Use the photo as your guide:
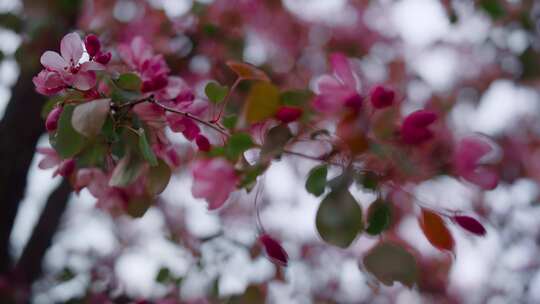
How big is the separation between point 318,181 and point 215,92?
0.28m

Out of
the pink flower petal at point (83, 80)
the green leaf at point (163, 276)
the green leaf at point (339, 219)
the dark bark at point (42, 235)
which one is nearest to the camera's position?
the green leaf at point (339, 219)

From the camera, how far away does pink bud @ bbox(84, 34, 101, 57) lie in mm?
988

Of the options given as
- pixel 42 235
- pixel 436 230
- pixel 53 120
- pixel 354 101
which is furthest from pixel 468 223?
pixel 42 235

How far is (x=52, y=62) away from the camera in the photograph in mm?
976

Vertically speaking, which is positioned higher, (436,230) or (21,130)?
(436,230)

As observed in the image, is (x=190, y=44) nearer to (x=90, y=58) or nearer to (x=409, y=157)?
(x=90, y=58)

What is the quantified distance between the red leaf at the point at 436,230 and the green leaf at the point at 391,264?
10cm

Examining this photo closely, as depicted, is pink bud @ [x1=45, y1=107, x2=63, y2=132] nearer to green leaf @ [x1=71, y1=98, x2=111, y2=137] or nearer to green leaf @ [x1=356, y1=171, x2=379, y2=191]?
green leaf @ [x1=71, y1=98, x2=111, y2=137]

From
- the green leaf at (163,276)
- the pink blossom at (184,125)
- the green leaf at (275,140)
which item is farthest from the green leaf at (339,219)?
the green leaf at (163,276)

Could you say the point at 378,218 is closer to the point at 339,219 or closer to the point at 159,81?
the point at 339,219

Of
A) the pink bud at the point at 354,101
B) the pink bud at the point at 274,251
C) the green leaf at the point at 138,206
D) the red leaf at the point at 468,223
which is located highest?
the pink bud at the point at 354,101

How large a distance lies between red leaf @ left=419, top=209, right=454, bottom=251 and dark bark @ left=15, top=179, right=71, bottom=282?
Result: 83.2 inches

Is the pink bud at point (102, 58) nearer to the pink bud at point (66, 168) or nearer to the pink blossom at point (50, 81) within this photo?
the pink blossom at point (50, 81)

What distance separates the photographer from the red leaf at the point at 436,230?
38.4 inches
